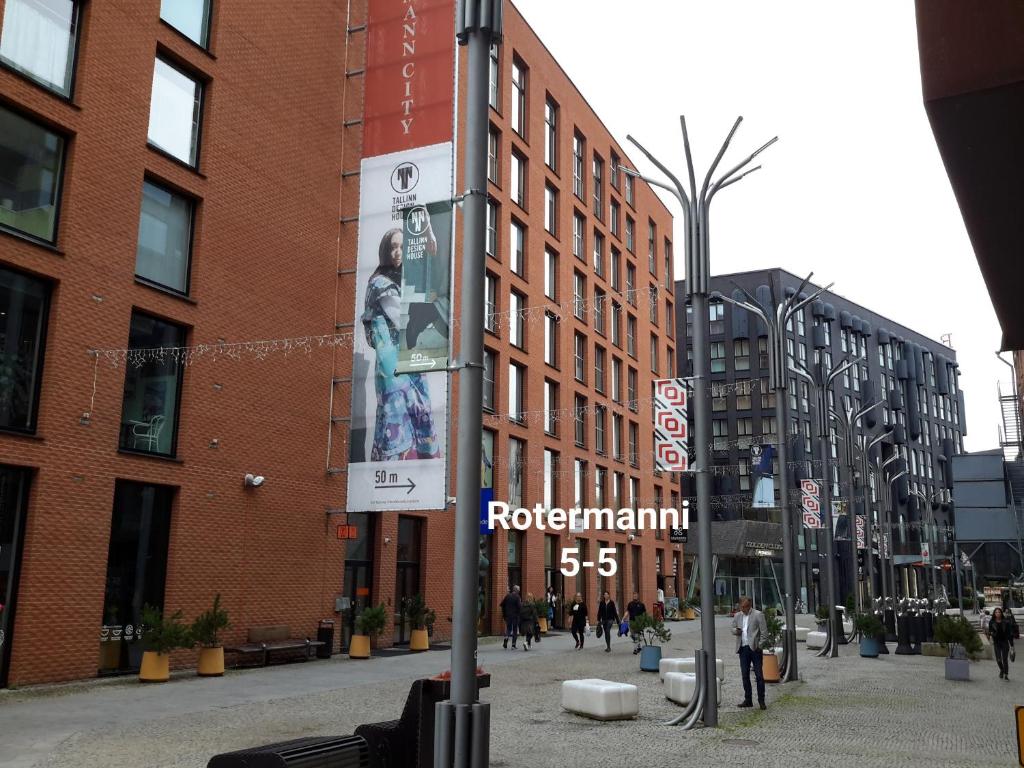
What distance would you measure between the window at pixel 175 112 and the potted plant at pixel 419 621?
14.1 m

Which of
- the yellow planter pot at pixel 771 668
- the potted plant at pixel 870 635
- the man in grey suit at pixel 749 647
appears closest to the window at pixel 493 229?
the potted plant at pixel 870 635

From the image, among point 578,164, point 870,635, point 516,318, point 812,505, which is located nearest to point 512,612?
point 812,505

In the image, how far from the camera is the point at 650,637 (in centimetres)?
2480

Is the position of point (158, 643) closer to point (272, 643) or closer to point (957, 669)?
point (272, 643)

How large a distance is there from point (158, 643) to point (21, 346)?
6.28 m

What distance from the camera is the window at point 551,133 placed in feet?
143

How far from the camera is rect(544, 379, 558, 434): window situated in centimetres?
4150

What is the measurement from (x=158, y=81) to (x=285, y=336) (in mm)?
6730

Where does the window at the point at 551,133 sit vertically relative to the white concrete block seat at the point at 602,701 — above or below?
above

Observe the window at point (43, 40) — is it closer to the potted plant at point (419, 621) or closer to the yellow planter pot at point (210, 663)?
the yellow planter pot at point (210, 663)

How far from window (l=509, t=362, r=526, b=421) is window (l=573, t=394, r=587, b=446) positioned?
556 centimetres

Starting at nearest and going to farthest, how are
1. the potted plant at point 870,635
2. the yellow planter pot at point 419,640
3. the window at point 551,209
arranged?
the yellow planter pot at point 419,640
the potted plant at point 870,635
the window at point 551,209

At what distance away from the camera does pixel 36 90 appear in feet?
60.6

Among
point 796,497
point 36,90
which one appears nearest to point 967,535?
point 796,497
